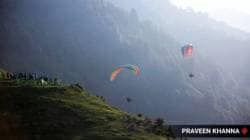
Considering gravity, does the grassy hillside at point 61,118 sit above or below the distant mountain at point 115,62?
below

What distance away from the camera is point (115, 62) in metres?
155

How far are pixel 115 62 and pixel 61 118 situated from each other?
113 m

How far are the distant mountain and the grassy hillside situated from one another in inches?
3040

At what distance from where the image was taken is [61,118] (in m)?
42.1

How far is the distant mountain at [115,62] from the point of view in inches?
5536

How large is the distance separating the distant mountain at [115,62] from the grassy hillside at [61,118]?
77.2 meters

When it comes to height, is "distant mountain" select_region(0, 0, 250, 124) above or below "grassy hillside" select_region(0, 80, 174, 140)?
above

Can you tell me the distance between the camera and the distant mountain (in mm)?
140625

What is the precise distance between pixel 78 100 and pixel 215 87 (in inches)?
4338

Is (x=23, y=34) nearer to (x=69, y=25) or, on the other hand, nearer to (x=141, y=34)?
(x=69, y=25)

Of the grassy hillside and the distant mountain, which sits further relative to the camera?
the distant mountain

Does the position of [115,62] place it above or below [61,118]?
above

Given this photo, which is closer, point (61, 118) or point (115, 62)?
point (61, 118)

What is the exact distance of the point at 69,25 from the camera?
182 meters
